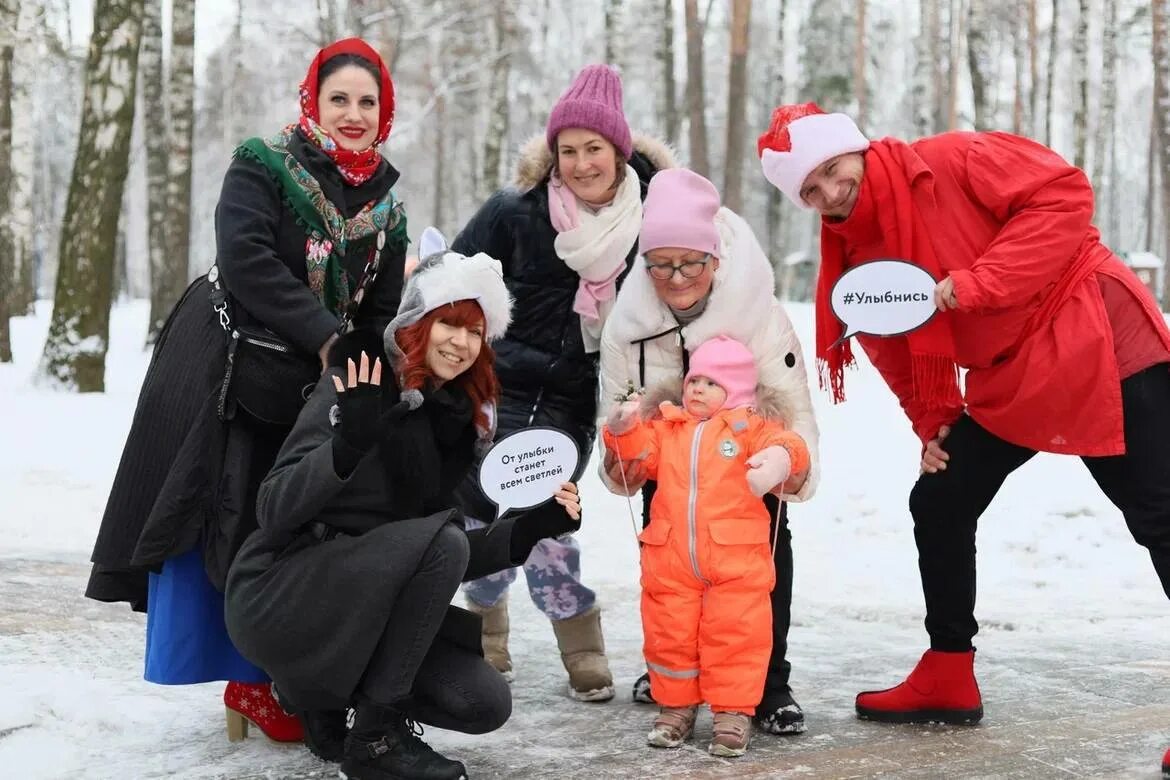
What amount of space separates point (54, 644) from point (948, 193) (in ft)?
10.5

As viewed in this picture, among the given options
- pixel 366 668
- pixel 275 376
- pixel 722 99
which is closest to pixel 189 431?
pixel 275 376

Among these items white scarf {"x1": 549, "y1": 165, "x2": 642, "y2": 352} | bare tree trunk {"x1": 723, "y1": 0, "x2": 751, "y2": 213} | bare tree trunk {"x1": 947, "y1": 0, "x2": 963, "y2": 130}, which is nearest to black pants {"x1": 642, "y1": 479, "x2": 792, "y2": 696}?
white scarf {"x1": 549, "y1": 165, "x2": 642, "y2": 352}

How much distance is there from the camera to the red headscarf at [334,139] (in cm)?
345

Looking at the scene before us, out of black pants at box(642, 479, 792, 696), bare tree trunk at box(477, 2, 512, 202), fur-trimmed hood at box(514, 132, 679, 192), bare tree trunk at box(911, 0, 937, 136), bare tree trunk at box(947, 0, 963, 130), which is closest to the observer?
black pants at box(642, 479, 792, 696)

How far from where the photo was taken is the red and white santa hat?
3309mm

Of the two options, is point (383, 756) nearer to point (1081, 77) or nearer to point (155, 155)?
point (155, 155)

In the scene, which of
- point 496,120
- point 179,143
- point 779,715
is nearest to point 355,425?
point 779,715

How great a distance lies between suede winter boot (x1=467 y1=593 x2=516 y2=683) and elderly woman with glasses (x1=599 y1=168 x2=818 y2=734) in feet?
2.46

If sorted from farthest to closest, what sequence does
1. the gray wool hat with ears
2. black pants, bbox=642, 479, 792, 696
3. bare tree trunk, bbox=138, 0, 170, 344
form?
1. bare tree trunk, bbox=138, 0, 170, 344
2. black pants, bbox=642, 479, 792, 696
3. the gray wool hat with ears

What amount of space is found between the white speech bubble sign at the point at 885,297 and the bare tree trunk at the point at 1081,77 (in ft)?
58.6

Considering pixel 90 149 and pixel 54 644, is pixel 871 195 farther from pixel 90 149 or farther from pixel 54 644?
pixel 90 149

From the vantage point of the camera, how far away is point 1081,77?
19969mm

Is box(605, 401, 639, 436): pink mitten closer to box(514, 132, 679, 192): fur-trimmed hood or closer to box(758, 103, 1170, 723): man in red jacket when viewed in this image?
box(758, 103, 1170, 723): man in red jacket

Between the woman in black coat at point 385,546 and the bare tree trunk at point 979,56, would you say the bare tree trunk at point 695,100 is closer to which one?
the bare tree trunk at point 979,56
